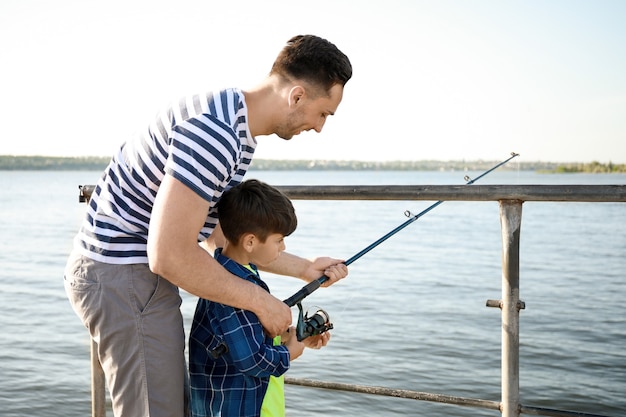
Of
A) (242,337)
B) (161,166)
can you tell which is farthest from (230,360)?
(161,166)

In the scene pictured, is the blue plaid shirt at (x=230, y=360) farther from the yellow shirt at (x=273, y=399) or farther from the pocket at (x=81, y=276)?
the pocket at (x=81, y=276)

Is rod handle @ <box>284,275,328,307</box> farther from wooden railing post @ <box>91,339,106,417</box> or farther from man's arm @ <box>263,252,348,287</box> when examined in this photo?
wooden railing post @ <box>91,339,106,417</box>

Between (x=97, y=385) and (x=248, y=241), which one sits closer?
(x=248, y=241)

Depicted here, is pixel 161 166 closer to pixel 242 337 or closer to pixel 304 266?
pixel 242 337

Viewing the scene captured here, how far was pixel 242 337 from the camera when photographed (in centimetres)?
182

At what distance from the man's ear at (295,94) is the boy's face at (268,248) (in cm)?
35

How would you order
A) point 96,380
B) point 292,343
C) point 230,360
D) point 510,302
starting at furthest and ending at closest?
1. point 96,380
2. point 510,302
3. point 292,343
4. point 230,360

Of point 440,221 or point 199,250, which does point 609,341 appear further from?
point 440,221

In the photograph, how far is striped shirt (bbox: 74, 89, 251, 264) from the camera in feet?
5.41

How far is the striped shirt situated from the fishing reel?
16.3 inches

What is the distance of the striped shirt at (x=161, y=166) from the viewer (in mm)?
1648

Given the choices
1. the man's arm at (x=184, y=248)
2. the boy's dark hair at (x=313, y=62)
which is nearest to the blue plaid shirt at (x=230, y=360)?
the man's arm at (x=184, y=248)

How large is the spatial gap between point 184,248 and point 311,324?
0.54m

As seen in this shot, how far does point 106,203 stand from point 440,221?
25.2 m
